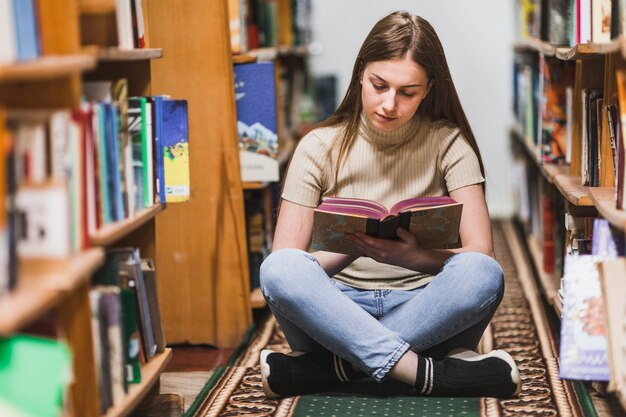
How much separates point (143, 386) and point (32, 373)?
0.55m

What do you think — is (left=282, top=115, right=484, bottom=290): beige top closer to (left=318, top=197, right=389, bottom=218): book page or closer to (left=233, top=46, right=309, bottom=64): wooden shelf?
(left=318, top=197, right=389, bottom=218): book page

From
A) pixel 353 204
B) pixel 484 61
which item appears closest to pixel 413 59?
pixel 353 204

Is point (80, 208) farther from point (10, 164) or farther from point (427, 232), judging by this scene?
point (427, 232)

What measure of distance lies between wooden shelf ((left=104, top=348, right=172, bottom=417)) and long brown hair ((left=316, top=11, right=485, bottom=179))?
606 mm

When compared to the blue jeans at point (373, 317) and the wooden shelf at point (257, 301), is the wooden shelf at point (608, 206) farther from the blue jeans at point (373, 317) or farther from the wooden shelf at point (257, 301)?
the wooden shelf at point (257, 301)

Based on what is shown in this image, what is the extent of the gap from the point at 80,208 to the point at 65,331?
0.21 metres

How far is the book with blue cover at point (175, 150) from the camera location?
7.34 ft

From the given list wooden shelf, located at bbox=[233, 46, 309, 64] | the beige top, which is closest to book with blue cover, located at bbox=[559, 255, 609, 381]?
the beige top

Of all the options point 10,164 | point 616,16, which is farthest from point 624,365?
point 10,164

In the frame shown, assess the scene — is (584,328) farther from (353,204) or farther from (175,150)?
(175,150)

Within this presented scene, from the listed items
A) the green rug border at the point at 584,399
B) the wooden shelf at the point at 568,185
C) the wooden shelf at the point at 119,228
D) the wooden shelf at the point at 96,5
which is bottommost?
the green rug border at the point at 584,399

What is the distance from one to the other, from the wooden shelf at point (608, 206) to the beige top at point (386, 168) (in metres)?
0.28

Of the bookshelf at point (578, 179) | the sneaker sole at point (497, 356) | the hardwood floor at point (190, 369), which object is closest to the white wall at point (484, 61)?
the bookshelf at point (578, 179)

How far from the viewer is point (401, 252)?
2213 millimetres
